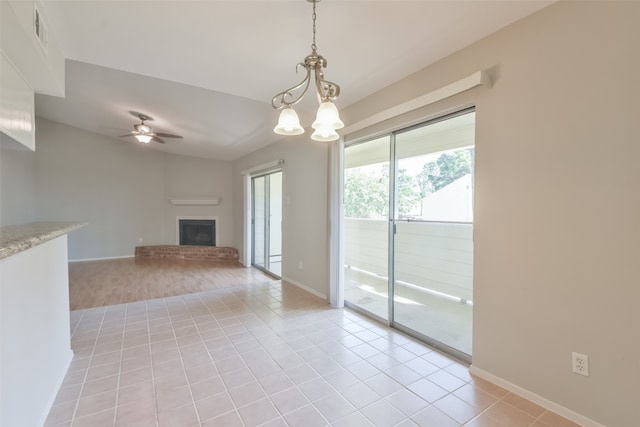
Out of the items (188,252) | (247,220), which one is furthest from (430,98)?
(188,252)

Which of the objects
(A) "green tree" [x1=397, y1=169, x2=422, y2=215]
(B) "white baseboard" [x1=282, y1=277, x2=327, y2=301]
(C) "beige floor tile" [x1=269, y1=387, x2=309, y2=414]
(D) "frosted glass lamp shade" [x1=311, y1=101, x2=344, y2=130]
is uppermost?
(D) "frosted glass lamp shade" [x1=311, y1=101, x2=344, y2=130]

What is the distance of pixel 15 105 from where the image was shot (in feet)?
5.58

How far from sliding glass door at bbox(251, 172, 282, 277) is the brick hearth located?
1.17 m

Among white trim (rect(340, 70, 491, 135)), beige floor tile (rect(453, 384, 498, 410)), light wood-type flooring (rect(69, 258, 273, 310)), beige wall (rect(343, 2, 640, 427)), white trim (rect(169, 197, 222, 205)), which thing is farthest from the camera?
white trim (rect(169, 197, 222, 205))

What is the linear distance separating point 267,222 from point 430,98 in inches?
158

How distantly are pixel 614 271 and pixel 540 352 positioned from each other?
65cm

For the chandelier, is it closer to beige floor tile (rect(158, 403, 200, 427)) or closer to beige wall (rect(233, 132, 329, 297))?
beige floor tile (rect(158, 403, 200, 427))

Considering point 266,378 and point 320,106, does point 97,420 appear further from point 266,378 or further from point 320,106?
point 320,106

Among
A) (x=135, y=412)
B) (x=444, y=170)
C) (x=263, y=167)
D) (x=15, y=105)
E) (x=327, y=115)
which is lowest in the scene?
(x=135, y=412)

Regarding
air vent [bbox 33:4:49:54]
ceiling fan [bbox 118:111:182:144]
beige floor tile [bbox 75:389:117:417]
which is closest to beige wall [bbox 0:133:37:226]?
ceiling fan [bbox 118:111:182:144]

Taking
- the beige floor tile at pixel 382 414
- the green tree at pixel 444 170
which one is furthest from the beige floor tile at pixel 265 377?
the green tree at pixel 444 170

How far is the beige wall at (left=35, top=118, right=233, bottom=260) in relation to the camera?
608cm

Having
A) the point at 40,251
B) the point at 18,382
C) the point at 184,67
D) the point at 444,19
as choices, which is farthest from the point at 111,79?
the point at 444,19

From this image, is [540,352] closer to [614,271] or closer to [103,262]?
[614,271]
